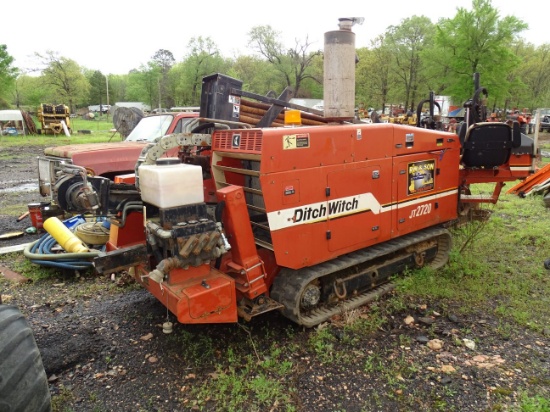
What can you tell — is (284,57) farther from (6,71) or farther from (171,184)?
(171,184)

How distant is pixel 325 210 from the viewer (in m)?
4.24

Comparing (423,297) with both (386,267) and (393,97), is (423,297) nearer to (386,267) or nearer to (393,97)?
(386,267)

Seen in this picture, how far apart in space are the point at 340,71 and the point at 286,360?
313cm

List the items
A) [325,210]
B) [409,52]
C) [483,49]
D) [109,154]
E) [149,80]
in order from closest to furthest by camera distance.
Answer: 1. [325,210]
2. [109,154]
3. [483,49]
4. [409,52]
5. [149,80]

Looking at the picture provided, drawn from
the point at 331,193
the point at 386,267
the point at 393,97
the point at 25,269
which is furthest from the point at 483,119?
the point at 393,97

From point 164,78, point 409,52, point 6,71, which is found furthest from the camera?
point 164,78

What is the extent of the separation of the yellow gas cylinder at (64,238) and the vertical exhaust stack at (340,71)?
3.77 metres

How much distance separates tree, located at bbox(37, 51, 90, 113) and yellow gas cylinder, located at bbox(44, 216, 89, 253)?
→ 2017 inches

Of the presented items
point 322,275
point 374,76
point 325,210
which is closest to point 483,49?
point 374,76

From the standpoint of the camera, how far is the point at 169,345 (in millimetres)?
4098

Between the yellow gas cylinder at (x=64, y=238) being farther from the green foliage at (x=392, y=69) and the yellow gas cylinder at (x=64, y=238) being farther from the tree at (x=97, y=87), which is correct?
the tree at (x=97, y=87)

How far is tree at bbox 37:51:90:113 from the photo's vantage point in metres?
51.1

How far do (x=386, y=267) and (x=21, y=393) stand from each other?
3895mm

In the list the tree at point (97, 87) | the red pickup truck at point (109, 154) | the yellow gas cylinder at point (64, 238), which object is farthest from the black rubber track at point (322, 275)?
the tree at point (97, 87)
